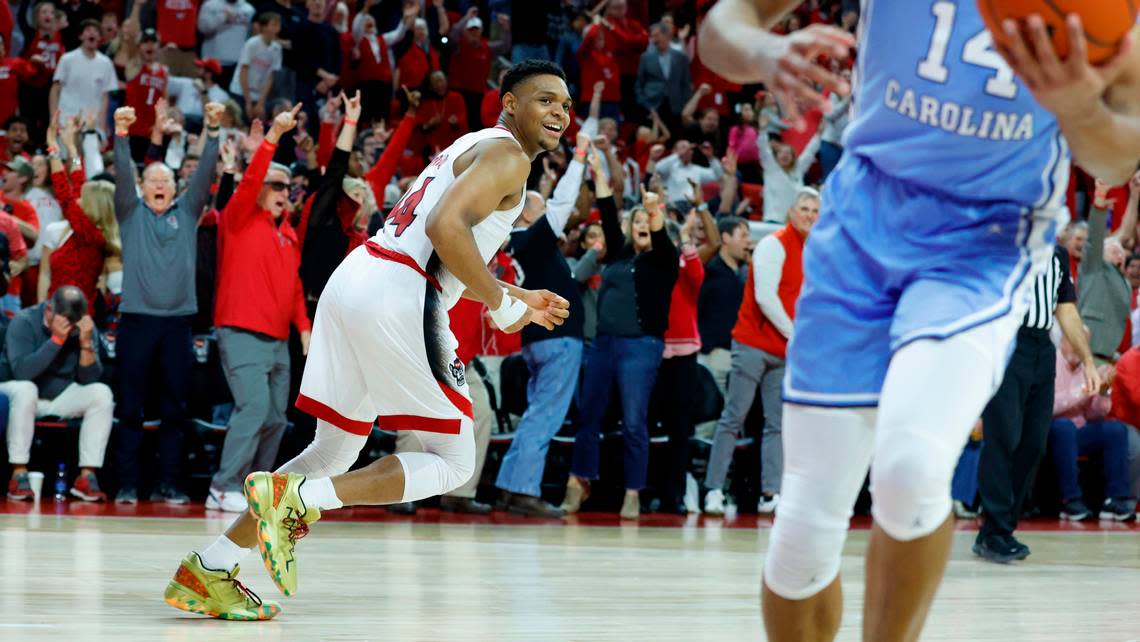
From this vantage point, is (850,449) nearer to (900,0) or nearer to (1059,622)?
(900,0)

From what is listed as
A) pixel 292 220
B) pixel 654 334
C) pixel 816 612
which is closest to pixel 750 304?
pixel 654 334

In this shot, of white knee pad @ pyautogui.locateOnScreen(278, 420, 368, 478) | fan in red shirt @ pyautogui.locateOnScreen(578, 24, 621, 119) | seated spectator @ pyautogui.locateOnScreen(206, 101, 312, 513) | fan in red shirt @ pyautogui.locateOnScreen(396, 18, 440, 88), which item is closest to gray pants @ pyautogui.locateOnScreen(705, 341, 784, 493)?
seated spectator @ pyautogui.locateOnScreen(206, 101, 312, 513)

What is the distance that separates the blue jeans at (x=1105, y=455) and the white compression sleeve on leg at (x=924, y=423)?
9.85m

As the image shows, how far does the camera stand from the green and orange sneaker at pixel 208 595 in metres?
5.20

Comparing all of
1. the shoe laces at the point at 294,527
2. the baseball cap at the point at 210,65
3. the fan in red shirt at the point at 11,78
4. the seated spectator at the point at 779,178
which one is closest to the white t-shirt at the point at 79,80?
the fan in red shirt at the point at 11,78

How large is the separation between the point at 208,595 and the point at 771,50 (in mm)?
3189

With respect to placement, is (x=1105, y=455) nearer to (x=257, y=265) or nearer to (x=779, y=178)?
(x=779, y=178)

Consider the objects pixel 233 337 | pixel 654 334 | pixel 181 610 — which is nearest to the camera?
pixel 181 610

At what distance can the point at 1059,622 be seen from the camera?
5.79 m

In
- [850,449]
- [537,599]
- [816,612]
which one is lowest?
[537,599]

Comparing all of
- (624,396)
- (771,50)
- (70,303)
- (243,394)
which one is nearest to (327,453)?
(771,50)

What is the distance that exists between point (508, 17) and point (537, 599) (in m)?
13.4

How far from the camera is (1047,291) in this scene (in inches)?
326

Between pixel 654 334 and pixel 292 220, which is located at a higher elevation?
pixel 292 220
